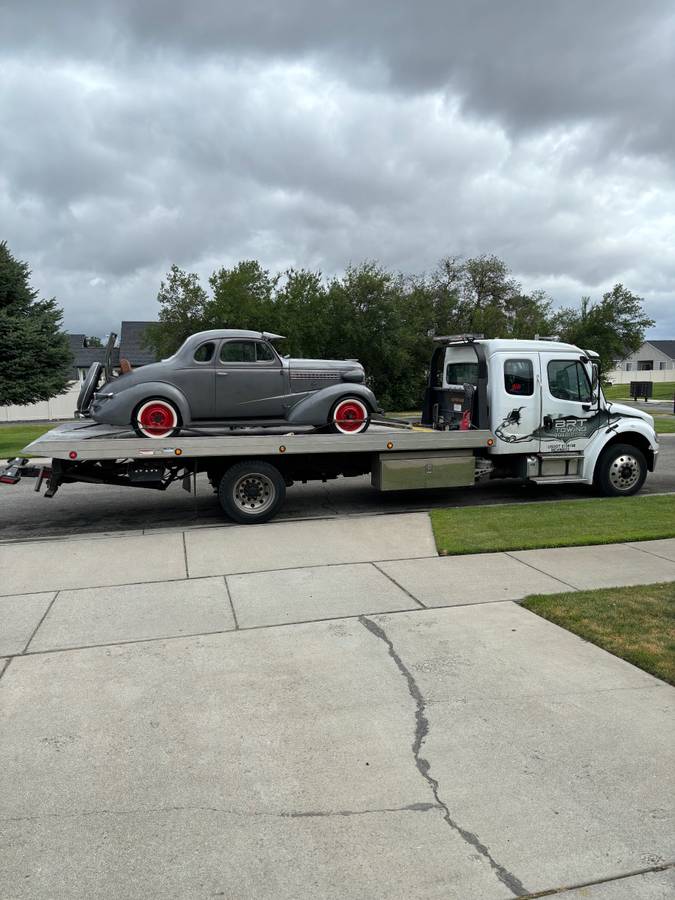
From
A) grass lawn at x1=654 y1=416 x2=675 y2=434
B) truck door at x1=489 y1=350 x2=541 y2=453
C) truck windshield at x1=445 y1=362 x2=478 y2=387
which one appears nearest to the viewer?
truck door at x1=489 y1=350 x2=541 y2=453

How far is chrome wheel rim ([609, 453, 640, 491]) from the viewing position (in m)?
11.4

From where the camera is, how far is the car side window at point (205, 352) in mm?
9812

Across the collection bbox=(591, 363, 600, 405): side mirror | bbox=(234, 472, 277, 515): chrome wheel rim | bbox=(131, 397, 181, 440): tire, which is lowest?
bbox=(234, 472, 277, 515): chrome wheel rim

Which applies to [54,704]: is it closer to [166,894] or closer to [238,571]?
[166,894]

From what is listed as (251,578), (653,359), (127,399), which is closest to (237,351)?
(127,399)

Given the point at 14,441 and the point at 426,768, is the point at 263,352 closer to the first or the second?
the point at 426,768

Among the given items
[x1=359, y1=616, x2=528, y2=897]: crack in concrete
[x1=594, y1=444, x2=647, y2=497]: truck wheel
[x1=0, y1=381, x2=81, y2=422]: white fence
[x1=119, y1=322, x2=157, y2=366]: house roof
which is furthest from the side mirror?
[x1=119, y1=322, x2=157, y2=366]: house roof

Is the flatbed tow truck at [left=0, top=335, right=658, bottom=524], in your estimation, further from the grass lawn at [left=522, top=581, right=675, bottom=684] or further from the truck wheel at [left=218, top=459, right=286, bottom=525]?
the grass lawn at [left=522, top=581, right=675, bottom=684]

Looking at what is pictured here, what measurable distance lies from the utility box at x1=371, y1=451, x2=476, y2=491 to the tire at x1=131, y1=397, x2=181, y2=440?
2999 millimetres

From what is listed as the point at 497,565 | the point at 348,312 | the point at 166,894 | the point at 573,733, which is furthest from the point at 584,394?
the point at 348,312

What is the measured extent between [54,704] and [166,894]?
2.02 metres

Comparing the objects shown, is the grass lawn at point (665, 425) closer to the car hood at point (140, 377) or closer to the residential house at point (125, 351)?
the car hood at point (140, 377)

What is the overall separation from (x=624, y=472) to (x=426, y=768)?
8.88 metres

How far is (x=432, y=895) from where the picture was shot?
9.38 ft
